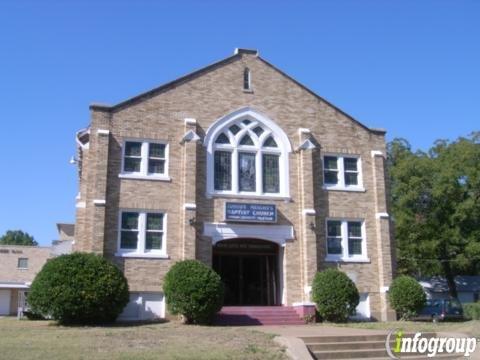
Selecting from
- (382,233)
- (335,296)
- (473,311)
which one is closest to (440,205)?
(473,311)

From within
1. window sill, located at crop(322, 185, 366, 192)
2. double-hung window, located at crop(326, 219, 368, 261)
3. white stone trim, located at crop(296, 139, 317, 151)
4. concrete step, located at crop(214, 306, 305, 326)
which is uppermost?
white stone trim, located at crop(296, 139, 317, 151)

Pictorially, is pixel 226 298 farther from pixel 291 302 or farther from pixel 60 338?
pixel 60 338

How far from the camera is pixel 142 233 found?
2303 cm

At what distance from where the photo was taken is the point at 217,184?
962 inches

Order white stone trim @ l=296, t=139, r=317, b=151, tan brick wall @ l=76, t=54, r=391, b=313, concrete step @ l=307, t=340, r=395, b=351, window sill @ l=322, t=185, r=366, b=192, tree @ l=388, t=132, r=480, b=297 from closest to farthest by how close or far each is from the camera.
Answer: concrete step @ l=307, t=340, r=395, b=351 → tan brick wall @ l=76, t=54, r=391, b=313 → white stone trim @ l=296, t=139, r=317, b=151 → window sill @ l=322, t=185, r=366, b=192 → tree @ l=388, t=132, r=480, b=297

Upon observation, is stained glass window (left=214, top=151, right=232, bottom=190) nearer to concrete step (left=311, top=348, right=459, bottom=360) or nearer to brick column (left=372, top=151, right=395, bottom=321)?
brick column (left=372, top=151, right=395, bottom=321)

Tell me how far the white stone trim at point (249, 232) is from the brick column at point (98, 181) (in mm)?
4220

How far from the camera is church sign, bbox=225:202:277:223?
23.7m

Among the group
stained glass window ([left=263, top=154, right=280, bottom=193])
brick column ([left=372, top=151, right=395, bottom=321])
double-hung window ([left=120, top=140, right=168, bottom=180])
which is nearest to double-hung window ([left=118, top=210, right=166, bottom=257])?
double-hung window ([left=120, top=140, right=168, bottom=180])

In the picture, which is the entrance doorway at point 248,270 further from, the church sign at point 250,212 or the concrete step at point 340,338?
the concrete step at point 340,338

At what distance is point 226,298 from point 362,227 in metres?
6.94

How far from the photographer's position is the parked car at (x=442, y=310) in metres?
33.8

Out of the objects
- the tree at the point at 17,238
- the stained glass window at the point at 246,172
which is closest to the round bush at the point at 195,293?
the stained glass window at the point at 246,172

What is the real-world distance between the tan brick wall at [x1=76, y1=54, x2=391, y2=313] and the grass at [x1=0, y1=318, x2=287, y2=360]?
560 cm
